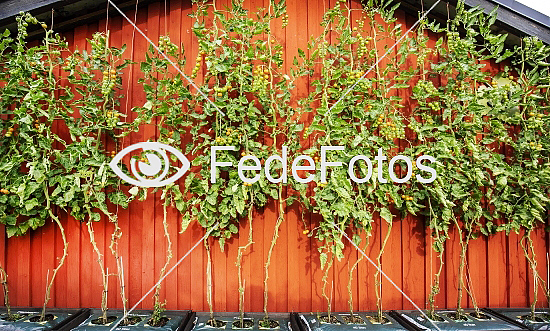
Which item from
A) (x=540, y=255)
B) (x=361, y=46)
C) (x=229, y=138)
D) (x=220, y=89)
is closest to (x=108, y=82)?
(x=220, y=89)

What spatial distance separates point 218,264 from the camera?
2613 mm

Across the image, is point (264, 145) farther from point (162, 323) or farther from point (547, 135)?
point (547, 135)

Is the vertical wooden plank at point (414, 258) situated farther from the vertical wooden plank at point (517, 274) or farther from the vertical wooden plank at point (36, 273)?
the vertical wooden plank at point (36, 273)

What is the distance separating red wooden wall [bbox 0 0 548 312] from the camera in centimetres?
261

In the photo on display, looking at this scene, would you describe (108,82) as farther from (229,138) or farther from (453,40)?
(453,40)

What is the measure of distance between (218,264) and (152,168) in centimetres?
94

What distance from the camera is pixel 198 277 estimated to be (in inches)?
103

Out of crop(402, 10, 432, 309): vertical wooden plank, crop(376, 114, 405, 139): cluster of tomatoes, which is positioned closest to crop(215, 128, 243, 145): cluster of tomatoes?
crop(376, 114, 405, 139): cluster of tomatoes

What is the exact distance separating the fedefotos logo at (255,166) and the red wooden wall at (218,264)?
0.25 metres

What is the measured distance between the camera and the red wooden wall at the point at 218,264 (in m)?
2.61

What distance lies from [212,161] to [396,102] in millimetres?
1589

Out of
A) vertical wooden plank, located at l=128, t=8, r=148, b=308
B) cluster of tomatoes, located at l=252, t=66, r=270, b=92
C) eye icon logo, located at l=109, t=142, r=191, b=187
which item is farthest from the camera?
vertical wooden plank, located at l=128, t=8, r=148, b=308

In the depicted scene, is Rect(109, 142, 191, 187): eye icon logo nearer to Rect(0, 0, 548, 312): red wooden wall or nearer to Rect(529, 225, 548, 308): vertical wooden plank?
Answer: Rect(0, 0, 548, 312): red wooden wall

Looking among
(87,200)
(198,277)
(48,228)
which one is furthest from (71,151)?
(198,277)
